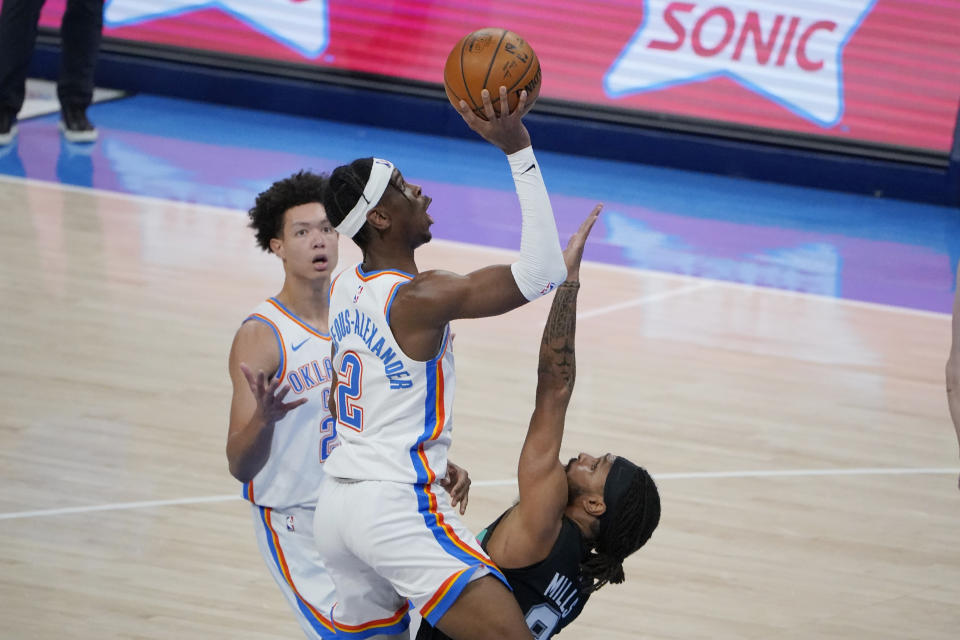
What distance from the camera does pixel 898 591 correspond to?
5207mm

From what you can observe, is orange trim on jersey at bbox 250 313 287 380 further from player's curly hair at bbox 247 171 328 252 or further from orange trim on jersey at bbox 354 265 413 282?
orange trim on jersey at bbox 354 265 413 282

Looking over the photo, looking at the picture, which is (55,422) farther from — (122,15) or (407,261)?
(122,15)

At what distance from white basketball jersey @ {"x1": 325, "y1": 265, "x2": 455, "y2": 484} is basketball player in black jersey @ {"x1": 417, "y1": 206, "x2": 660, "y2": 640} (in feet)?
0.75

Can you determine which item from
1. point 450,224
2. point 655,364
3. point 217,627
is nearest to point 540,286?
point 217,627

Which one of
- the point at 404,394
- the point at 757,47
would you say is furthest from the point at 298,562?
the point at 757,47

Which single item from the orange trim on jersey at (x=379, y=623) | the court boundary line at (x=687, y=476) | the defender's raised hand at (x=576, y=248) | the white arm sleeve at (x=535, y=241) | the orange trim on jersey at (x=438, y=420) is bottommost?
the court boundary line at (x=687, y=476)

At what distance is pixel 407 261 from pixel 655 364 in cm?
430

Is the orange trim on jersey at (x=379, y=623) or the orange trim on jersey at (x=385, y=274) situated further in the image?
the orange trim on jersey at (x=379, y=623)

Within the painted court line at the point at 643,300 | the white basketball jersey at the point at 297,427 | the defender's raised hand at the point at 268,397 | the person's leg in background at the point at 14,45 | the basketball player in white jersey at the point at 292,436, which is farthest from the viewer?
the person's leg in background at the point at 14,45

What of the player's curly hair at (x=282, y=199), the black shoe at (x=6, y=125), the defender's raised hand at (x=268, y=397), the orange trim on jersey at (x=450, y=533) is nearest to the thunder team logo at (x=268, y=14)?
the black shoe at (x=6, y=125)

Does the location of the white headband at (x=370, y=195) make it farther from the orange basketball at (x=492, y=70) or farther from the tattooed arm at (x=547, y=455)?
the tattooed arm at (x=547, y=455)

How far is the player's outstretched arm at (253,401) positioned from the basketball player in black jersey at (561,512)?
0.72m

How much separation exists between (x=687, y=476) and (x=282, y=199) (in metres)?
2.68

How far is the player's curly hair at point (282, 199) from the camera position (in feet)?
14.0
